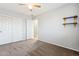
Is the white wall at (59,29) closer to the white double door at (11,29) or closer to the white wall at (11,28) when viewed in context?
the white wall at (11,28)

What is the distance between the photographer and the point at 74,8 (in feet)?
10.6

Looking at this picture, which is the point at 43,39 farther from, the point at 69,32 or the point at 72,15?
the point at 72,15

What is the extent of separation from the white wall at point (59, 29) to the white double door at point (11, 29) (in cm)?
167

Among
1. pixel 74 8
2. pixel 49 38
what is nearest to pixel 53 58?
pixel 74 8

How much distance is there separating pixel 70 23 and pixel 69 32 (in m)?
0.46

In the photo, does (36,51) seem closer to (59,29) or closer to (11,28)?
(59,29)

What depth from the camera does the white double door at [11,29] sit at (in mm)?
4363

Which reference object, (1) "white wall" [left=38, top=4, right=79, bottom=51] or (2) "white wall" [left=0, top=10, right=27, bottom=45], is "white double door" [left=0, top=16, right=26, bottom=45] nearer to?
(2) "white wall" [left=0, top=10, right=27, bottom=45]

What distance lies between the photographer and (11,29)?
4828 mm

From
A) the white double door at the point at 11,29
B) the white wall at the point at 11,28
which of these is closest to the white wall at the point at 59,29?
the white wall at the point at 11,28

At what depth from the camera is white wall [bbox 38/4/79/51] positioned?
10.7 ft

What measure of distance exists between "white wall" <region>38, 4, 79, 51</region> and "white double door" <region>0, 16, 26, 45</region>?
5.47 ft

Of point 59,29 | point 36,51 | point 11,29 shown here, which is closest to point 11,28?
point 11,29

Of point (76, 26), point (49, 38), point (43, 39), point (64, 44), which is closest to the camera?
point (76, 26)
